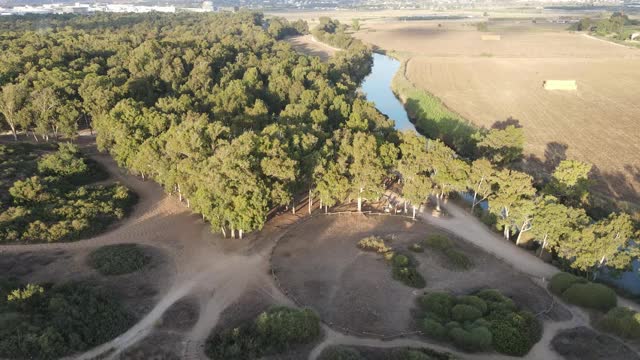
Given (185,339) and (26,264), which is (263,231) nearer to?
(185,339)

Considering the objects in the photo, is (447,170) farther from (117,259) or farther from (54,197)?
(54,197)

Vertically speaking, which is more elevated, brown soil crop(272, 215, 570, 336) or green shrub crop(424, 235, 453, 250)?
green shrub crop(424, 235, 453, 250)

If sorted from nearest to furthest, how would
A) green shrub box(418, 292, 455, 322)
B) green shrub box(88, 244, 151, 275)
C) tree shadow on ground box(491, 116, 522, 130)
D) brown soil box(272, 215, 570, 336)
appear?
green shrub box(418, 292, 455, 322) → brown soil box(272, 215, 570, 336) → green shrub box(88, 244, 151, 275) → tree shadow on ground box(491, 116, 522, 130)

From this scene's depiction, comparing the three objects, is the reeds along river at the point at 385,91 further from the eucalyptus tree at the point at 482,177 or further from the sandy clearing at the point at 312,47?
the eucalyptus tree at the point at 482,177

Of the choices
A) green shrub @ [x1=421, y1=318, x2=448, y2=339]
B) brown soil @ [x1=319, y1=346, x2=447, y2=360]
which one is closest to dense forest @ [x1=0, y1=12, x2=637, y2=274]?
green shrub @ [x1=421, y1=318, x2=448, y2=339]

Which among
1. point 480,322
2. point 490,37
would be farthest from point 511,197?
point 490,37

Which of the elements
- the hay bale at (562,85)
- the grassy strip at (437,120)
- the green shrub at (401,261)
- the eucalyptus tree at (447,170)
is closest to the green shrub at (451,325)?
the green shrub at (401,261)

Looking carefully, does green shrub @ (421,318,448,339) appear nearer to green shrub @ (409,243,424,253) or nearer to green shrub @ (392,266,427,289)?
green shrub @ (392,266,427,289)
